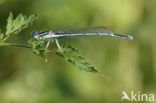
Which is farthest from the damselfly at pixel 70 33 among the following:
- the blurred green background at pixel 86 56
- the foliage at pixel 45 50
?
the blurred green background at pixel 86 56

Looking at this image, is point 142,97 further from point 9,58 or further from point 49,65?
point 9,58

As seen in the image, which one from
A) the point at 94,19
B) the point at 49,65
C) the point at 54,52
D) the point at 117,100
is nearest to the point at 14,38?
the point at 49,65

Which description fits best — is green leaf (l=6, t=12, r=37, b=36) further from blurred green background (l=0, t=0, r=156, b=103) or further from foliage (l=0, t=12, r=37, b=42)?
blurred green background (l=0, t=0, r=156, b=103)

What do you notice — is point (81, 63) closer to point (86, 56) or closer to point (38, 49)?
point (38, 49)

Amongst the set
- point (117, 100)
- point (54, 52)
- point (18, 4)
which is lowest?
point (117, 100)

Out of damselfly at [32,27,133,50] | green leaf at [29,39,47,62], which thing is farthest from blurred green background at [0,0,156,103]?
green leaf at [29,39,47,62]

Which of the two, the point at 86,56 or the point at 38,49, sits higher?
the point at 38,49

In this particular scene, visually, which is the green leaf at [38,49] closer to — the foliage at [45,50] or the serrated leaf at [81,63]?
the foliage at [45,50]

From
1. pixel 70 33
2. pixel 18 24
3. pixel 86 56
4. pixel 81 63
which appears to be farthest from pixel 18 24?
pixel 86 56
